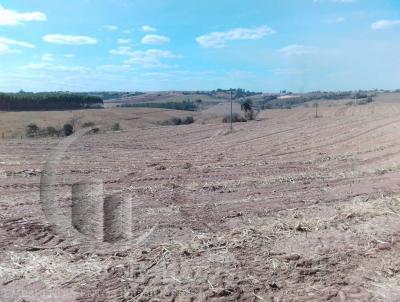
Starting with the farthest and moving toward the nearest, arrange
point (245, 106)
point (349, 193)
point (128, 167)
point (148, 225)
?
point (245, 106) < point (128, 167) < point (349, 193) < point (148, 225)

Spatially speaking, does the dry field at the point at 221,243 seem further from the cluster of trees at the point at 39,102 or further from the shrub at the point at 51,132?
the cluster of trees at the point at 39,102

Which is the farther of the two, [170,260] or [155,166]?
[155,166]

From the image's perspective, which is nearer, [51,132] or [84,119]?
[51,132]

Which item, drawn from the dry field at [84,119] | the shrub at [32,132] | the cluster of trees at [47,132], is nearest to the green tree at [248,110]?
the dry field at [84,119]

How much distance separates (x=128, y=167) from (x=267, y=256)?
12.4 m

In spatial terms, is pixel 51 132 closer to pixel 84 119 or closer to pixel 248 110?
pixel 84 119

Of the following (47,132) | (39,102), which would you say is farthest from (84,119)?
(39,102)

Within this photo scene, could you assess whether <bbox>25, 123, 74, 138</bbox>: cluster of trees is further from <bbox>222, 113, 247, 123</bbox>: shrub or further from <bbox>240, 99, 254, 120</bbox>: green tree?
<bbox>240, 99, 254, 120</bbox>: green tree

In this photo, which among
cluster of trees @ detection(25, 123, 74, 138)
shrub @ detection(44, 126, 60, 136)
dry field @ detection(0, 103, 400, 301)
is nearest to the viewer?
dry field @ detection(0, 103, 400, 301)

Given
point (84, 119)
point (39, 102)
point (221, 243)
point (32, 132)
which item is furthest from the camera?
point (39, 102)

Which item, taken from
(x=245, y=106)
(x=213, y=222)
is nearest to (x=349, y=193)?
(x=213, y=222)

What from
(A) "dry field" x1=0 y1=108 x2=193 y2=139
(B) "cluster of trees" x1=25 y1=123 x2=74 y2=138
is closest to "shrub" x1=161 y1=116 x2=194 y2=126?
(A) "dry field" x1=0 y1=108 x2=193 y2=139

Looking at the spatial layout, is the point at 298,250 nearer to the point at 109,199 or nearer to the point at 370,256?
the point at 370,256

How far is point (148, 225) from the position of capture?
892 cm
